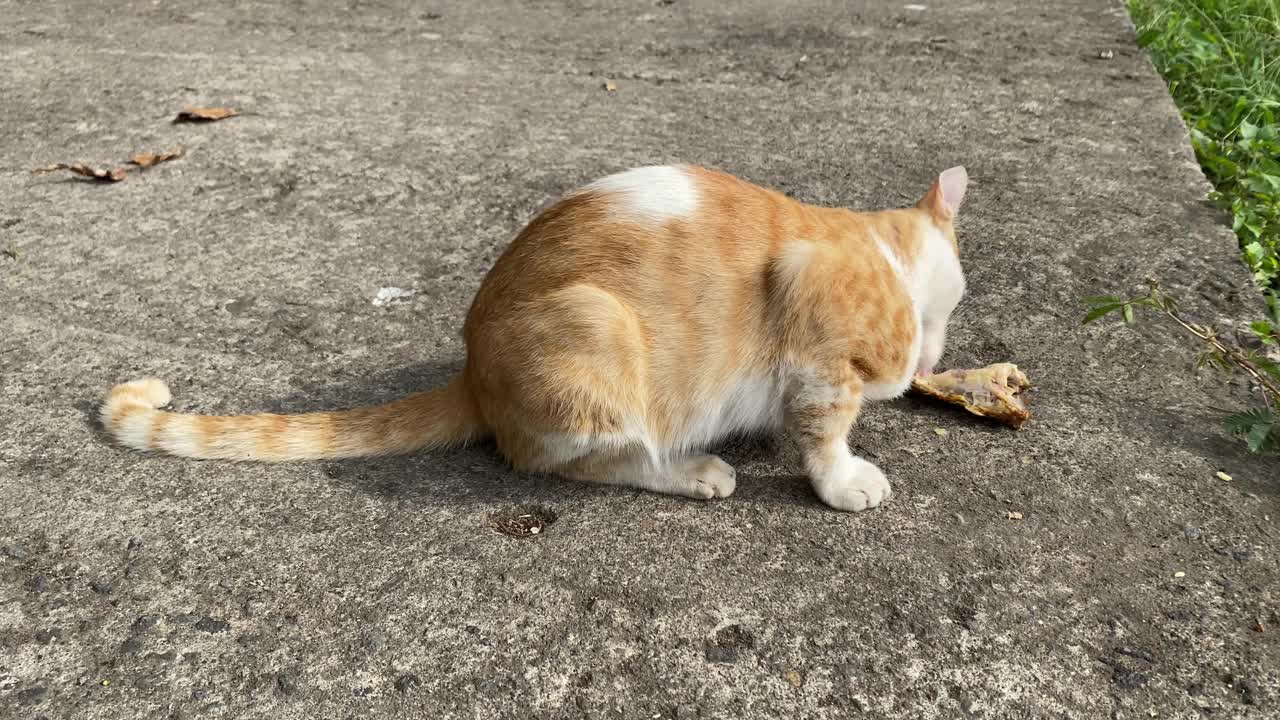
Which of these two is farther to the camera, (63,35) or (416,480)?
(63,35)

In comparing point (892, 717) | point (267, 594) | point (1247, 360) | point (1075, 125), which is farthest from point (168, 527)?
point (1075, 125)

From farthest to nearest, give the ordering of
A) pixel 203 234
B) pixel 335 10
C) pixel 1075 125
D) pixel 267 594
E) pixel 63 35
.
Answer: pixel 335 10, pixel 63 35, pixel 1075 125, pixel 203 234, pixel 267 594

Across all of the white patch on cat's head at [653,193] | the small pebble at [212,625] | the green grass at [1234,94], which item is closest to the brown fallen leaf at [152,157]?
the white patch on cat's head at [653,193]

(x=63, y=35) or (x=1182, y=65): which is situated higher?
(x=1182, y=65)

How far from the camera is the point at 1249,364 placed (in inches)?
111

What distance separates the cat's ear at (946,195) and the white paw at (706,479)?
983mm

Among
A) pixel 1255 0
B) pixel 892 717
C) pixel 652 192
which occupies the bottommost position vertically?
pixel 892 717

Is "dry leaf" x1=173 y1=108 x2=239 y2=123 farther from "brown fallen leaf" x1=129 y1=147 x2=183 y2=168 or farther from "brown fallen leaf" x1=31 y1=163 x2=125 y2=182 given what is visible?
"brown fallen leaf" x1=31 y1=163 x2=125 y2=182

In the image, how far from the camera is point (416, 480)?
2781 millimetres

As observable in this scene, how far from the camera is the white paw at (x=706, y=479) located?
2695mm

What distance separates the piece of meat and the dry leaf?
11.2 feet

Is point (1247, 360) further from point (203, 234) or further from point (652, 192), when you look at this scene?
point (203, 234)

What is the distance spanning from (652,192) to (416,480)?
3.32ft

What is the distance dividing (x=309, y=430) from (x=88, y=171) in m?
2.24
